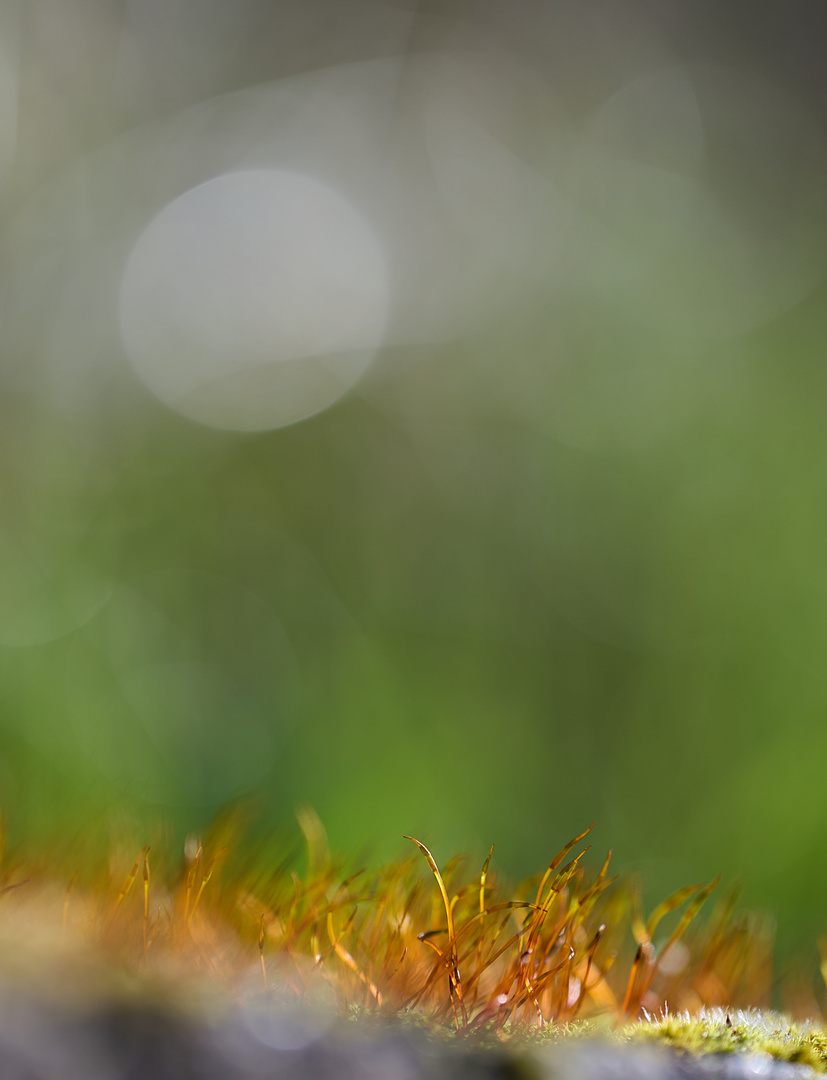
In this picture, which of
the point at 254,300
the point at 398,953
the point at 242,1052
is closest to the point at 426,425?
the point at 254,300

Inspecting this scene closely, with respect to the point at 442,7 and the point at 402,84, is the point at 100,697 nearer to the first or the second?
the point at 402,84

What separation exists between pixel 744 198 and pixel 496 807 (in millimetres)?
2393

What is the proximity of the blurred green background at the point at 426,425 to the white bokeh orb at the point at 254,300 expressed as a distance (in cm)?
1

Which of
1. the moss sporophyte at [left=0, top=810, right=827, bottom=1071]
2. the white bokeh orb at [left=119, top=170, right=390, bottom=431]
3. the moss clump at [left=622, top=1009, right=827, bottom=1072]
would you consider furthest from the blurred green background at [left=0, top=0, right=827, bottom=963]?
the moss clump at [left=622, top=1009, right=827, bottom=1072]

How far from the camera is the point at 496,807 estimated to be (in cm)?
161

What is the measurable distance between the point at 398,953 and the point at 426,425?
7.25 ft

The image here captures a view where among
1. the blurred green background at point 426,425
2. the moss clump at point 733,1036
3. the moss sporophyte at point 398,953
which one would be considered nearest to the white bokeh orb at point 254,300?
the blurred green background at point 426,425

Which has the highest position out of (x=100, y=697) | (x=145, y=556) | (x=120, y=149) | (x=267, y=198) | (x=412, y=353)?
(x=120, y=149)

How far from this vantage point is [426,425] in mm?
2508

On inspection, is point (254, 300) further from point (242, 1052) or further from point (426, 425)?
point (242, 1052)

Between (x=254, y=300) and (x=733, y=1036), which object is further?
(x=254, y=300)

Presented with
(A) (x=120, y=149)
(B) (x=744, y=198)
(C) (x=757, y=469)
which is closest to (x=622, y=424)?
(C) (x=757, y=469)

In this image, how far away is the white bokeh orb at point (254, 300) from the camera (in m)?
2.37

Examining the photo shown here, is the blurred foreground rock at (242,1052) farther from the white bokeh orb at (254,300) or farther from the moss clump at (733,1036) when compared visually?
the white bokeh orb at (254,300)
